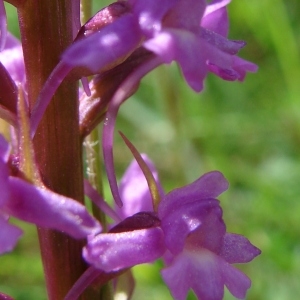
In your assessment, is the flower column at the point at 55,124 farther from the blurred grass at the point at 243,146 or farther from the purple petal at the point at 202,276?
the blurred grass at the point at 243,146

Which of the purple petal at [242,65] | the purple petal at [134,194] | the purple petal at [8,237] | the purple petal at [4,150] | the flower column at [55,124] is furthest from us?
the purple petal at [134,194]

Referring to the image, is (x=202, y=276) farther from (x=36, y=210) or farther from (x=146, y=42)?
(x=146, y=42)

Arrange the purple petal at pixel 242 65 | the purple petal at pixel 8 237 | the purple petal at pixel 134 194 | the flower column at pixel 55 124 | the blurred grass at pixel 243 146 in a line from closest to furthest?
the purple petal at pixel 8 237 < the flower column at pixel 55 124 < the purple petal at pixel 242 65 < the purple petal at pixel 134 194 < the blurred grass at pixel 243 146

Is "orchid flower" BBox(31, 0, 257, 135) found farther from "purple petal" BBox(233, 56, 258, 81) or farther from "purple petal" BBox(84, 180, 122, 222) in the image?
"purple petal" BBox(84, 180, 122, 222)

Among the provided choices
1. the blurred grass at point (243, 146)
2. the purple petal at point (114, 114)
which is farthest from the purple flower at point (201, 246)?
the blurred grass at point (243, 146)

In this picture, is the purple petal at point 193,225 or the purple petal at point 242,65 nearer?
the purple petal at point 193,225

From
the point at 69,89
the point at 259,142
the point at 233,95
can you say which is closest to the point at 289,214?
the point at 259,142
